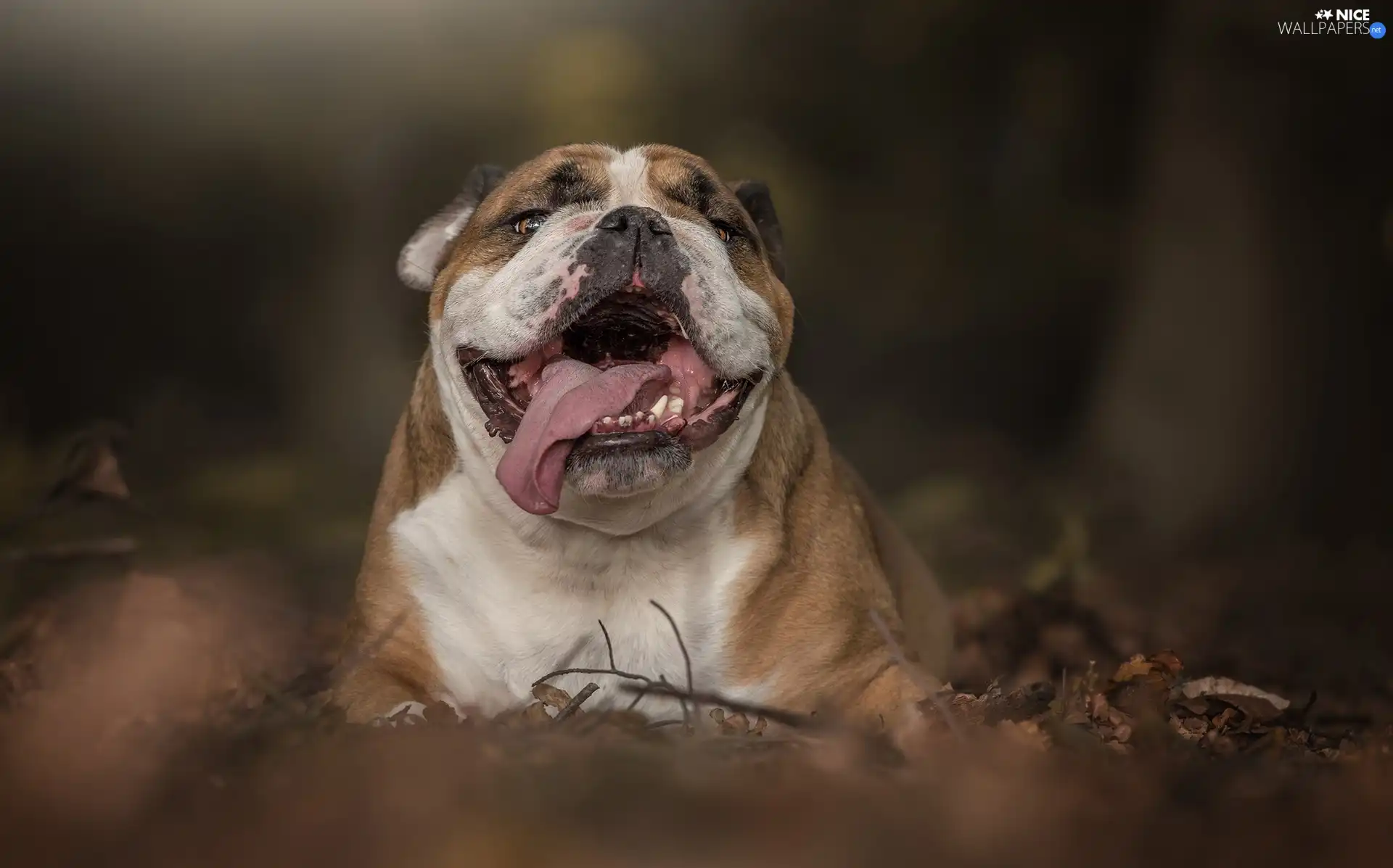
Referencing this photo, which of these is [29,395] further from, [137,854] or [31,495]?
[137,854]

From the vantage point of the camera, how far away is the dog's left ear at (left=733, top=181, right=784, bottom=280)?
4934mm

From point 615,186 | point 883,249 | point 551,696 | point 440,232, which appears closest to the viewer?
point 551,696

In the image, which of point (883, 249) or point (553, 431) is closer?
point (553, 431)

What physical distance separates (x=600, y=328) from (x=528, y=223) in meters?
0.48

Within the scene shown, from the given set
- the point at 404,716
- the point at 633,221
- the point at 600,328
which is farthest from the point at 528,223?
the point at 404,716

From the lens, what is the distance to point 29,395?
6.34 m

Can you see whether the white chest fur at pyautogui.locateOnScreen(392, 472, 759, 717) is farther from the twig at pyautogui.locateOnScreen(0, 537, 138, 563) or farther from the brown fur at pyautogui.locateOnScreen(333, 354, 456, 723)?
the twig at pyautogui.locateOnScreen(0, 537, 138, 563)

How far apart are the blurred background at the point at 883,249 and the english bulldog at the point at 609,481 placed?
2134mm

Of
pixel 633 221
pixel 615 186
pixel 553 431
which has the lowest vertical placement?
pixel 553 431

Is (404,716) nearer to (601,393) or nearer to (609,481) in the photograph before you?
(609,481)

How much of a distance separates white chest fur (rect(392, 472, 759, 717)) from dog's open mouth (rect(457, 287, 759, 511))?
1.34ft

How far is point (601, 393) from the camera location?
3.69m

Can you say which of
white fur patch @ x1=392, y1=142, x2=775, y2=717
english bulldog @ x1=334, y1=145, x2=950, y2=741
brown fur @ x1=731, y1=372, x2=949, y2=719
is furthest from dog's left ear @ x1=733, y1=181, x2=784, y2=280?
white fur patch @ x1=392, y1=142, x2=775, y2=717

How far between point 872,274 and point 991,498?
140 centimetres
